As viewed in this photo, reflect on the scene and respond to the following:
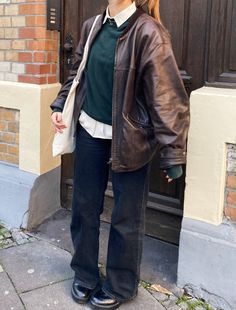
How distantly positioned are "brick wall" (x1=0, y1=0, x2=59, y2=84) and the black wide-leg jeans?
3.79ft

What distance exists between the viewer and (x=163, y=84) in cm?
243

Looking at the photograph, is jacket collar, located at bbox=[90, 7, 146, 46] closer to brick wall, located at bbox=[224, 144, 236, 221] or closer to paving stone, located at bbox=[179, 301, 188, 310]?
brick wall, located at bbox=[224, 144, 236, 221]

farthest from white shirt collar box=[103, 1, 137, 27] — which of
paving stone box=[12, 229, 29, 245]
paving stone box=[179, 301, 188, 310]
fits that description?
paving stone box=[12, 229, 29, 245]

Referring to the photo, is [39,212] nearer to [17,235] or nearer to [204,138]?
[17,235]

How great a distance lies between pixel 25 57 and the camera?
381 centimetres

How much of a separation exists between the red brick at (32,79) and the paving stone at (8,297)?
1482mm

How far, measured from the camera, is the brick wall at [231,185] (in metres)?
2.86

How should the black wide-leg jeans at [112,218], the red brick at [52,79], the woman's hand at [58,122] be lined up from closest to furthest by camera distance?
1. the black wide-leg jeans at [112,218]
2. the woman's hand at [58,122]
3. the red brick at [52,79]

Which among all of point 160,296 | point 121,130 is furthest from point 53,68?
point 160,296

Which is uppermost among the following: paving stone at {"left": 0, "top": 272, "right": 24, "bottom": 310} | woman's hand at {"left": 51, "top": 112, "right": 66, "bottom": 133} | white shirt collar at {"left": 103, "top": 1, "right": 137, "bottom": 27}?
white shirt collar at {"left": 103, "top": 1, "right": 137, "bottom": 27}

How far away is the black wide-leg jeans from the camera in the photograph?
2.71 m

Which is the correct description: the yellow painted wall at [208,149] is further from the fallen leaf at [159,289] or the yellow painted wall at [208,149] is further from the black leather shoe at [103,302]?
the black leather shoe at [103,302]

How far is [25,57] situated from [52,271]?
5.40 ft

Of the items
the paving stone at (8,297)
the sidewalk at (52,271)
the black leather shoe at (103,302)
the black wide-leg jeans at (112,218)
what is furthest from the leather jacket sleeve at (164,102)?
the paving stone at (8,297)
